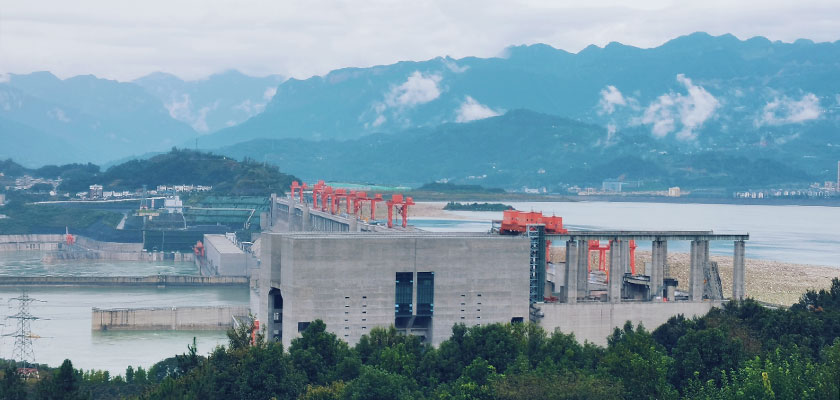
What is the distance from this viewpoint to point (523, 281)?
48719 millimetres

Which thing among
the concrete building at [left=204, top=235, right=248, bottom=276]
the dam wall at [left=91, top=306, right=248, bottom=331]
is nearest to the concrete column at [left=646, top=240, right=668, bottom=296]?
the dam wall at [left=91, top=306, right=248, bottom=331]

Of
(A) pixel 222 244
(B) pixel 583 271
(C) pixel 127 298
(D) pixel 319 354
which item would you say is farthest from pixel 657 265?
(A) pixel 222 244

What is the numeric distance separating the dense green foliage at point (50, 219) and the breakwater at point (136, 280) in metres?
51.2

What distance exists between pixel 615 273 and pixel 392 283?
32.6 ft

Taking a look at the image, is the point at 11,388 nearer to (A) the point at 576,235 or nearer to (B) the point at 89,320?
(A) the point at 576,235

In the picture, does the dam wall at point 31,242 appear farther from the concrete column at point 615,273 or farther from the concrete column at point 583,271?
the concrete column at point 615,273

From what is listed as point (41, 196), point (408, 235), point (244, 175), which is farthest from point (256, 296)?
point (41, 196)

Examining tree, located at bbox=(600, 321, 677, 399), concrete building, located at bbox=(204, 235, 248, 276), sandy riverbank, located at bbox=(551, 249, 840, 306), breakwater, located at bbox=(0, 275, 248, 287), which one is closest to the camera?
tree, located at bbox=(600, 321, 677, 399)

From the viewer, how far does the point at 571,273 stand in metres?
50.1

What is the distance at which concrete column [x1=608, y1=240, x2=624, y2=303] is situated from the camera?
5069cm

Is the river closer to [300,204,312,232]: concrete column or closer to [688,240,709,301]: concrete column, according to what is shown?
[300,204,312,232]: concrete column

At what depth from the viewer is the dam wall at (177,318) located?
235ft

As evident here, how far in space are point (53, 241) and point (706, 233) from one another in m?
109

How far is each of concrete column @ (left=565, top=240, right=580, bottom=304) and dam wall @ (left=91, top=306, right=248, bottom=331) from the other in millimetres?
26827
